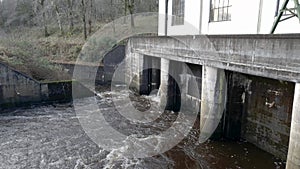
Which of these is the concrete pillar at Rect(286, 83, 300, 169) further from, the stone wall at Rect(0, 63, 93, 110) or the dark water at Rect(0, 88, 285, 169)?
the stone wall at Rect(0, 63, 93, 110)

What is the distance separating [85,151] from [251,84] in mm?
7298

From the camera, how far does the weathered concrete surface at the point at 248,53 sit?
681cm

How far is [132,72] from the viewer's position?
20.3 m

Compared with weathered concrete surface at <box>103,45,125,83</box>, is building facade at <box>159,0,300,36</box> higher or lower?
higher

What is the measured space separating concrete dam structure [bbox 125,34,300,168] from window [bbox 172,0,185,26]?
5637mm

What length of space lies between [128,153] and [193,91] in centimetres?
616

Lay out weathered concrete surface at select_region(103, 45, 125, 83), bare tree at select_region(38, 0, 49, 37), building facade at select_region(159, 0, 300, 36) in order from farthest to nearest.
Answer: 1. bare tree at select_region(38, 0, 49, 37)
2. weathered concrete surface at select_region(103, 45, 125, 83)
3. building facade at select_region(159, 0, 300, 36)

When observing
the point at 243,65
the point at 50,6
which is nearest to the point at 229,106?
the point at 243,65

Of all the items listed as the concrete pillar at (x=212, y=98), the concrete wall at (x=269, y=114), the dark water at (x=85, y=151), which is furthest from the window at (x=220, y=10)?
the dark water at (x=85, y=151)

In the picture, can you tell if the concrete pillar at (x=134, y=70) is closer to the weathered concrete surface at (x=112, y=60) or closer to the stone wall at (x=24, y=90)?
the weathered concrete surface at (x=112, y=60)

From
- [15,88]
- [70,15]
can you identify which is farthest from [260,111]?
[70,15]

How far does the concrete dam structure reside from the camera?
6.93 metres

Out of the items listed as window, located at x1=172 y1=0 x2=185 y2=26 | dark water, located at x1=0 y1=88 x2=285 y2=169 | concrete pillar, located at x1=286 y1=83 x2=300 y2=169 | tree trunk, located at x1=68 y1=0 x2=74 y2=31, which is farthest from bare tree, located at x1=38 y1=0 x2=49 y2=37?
concrete pillar, located at x1=286 y1=83 x2=300 y2=169

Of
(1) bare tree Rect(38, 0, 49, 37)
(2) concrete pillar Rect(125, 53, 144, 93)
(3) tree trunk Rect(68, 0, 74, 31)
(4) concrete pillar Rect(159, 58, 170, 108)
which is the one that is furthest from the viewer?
(3) tree trunk Rect(68, 0, 74, 31)
